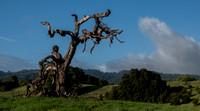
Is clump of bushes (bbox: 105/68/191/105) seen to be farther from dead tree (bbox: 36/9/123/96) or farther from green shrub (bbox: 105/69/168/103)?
dead tree (bbox: 36/9/123/96)

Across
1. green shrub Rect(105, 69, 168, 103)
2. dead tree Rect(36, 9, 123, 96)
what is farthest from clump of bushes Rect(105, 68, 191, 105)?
dead tree Rect(36, 9, 123, 96)

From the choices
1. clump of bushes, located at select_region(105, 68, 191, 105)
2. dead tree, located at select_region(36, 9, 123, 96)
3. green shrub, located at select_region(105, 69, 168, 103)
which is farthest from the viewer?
green shrub, located at select_region(105, 69, 168, 103)

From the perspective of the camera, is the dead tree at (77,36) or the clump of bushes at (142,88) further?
the clump of bushes at (142,88)

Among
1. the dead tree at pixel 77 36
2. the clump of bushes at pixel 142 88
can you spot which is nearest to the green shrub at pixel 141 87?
the clump of bushes at pixel 142 88

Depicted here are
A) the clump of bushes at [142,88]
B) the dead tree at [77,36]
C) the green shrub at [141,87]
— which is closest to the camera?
the dead tree at [77,36]

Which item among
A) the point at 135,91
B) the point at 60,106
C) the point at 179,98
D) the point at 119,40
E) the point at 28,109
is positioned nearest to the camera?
the point at 28,109

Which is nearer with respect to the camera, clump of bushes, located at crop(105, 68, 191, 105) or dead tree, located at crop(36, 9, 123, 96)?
dead tree, located at crop(36, 9, 123, 96)

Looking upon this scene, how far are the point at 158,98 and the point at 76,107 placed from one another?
51375 millimetres

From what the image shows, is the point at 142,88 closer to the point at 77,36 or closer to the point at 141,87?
the point at 141,87

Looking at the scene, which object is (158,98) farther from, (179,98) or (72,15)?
(72,15)

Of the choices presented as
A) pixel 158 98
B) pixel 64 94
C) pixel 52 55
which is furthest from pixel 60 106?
pixel 158 98

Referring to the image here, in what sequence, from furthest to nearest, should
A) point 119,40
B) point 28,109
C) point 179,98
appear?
point 179,98 < point 119,40 < point 28,109

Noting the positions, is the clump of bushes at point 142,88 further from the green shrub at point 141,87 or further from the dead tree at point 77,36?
the dead tree at point 77,36

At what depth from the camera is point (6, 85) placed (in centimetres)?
11994
